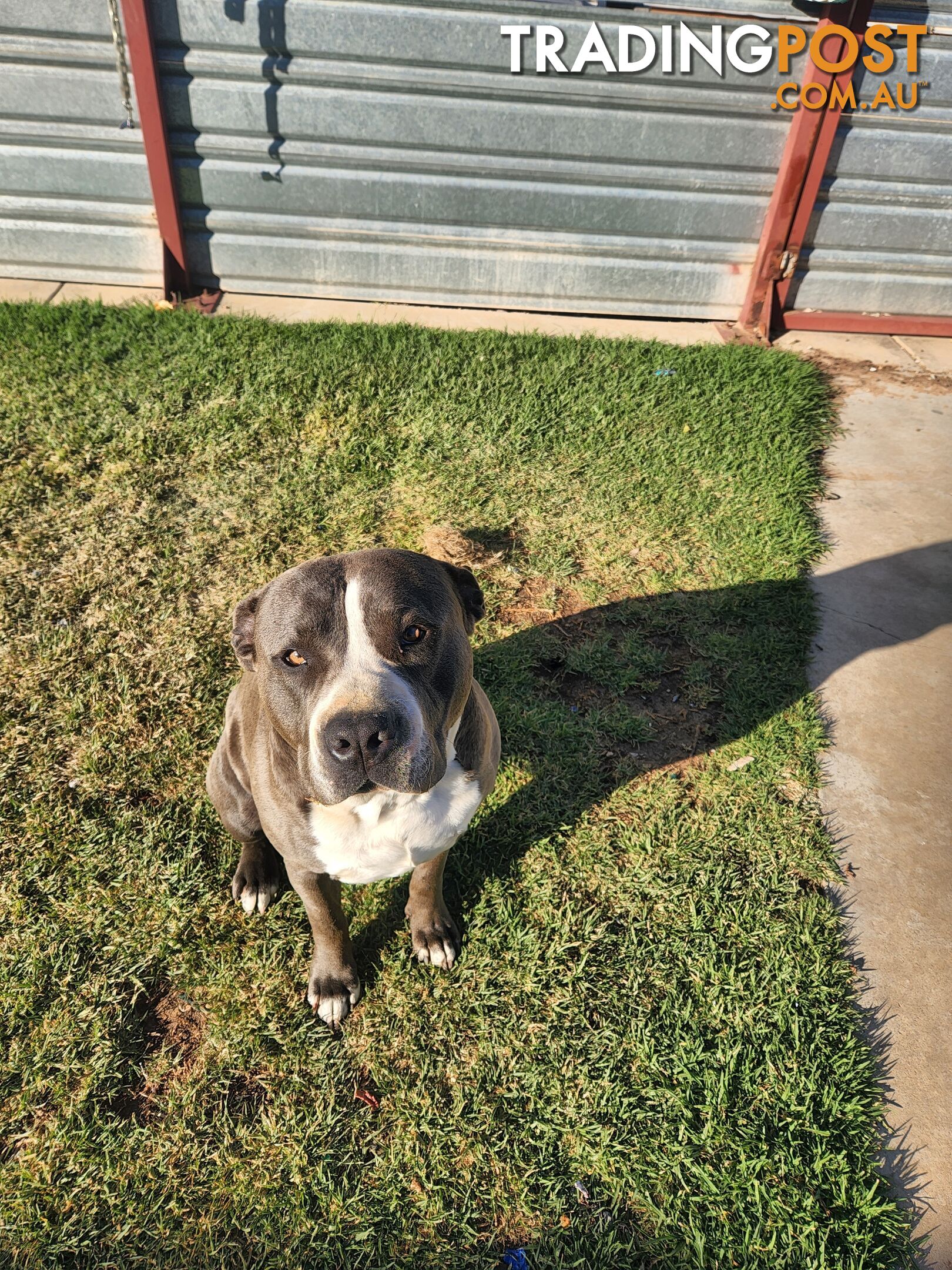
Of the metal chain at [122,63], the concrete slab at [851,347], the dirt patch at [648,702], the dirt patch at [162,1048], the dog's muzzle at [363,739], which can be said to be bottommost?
the dirt patch at [162,1048]

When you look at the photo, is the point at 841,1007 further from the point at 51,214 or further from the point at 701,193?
the point at 51,214

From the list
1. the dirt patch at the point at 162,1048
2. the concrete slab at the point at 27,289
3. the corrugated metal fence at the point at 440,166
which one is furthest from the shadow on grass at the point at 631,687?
the concrete slab at the point at 27,289

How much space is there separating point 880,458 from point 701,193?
8.08 ft

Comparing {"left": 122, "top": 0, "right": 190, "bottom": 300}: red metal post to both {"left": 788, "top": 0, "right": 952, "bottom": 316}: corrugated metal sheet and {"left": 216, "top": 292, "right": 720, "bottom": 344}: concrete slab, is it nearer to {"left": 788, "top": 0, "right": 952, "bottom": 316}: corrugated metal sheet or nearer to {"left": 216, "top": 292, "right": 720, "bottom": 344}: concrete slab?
{"left": 216, "top": 292, "right": 720, "bottom": 344}: concrete slab

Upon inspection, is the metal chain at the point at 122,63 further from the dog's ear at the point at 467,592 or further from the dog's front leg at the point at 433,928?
the dog's front leg at the point at 433,928

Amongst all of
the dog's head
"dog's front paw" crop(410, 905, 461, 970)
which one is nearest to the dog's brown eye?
the dog's head

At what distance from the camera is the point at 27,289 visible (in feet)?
20.4

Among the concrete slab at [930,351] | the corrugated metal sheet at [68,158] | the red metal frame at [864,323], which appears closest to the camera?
the corrugated metal sheet at [68,158]

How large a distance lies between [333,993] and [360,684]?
125 cm

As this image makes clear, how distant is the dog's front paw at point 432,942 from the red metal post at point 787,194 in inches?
213

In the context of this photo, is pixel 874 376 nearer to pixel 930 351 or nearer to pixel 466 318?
pixel 930 351

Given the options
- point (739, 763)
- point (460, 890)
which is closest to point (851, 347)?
point (739, 763)

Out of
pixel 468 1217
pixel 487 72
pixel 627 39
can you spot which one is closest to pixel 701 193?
pixel 627 39

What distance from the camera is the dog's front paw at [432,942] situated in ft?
9.18
